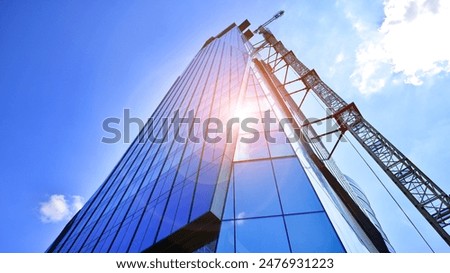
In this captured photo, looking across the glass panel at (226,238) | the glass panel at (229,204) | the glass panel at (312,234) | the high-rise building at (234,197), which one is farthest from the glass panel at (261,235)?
the glass panel at (229,204)

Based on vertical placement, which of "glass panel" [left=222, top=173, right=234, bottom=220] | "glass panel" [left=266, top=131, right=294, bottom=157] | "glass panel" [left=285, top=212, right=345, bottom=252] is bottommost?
"glass panel" [left=285, top=212, right=345, bottom=252]

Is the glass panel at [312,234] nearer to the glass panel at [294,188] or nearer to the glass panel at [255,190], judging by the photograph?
the glass panel at [294,188]

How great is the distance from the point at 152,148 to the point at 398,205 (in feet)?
81.7

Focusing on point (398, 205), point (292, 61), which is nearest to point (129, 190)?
point (398, 205)

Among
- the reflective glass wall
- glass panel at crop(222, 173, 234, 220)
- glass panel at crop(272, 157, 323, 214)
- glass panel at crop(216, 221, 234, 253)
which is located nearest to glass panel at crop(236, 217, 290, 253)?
glass panel at crop(216, 221, 234, 253)

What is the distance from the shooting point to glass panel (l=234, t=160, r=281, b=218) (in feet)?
38.5

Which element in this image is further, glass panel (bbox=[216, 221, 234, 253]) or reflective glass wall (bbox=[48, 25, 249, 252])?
reflective glass wall (bbox=[48, 25, 249, 252])

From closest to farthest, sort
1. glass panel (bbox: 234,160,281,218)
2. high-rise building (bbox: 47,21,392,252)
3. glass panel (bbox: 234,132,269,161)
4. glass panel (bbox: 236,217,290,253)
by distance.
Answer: glass panel (bbox: 236,217,290,253), high-rise building (bbox: 47,21,392,252), glass panel (bbox: 234,160,281,218), glass panel (bbox: 234,132,269,161)

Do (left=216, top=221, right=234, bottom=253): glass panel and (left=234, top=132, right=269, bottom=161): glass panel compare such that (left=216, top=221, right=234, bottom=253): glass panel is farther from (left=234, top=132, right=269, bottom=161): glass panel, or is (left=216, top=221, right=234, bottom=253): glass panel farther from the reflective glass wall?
(left=234, top=132, right=269, bottom=161): glass panel

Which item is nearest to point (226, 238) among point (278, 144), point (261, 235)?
point (261, 235)

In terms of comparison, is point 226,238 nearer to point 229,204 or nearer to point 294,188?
point 229,204

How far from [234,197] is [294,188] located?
2831mm

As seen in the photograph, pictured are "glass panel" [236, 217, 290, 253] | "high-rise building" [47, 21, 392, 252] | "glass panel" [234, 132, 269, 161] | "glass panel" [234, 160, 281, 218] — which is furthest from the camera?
"glass panel" [234, 132, 269, 161]

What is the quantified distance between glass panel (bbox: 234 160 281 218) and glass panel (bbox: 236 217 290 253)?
0.43 metres
